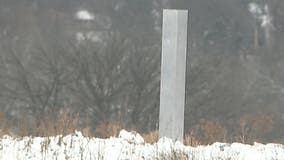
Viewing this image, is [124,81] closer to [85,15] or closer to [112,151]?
[85,15]

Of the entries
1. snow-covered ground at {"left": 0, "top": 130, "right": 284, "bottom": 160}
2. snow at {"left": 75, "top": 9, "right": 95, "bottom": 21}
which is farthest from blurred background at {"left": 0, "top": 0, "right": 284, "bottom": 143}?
snow-covered ground at {"left": 0, "top": 130, "right": 284, "bottom": 160}

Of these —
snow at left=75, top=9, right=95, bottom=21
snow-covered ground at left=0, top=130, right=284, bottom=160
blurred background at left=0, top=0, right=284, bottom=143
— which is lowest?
snow-covered ground at left=0, top=130, right=284, bottom=160

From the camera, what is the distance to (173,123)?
606cm

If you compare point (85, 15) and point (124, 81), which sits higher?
point (85, 15)

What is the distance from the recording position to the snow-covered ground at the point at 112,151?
189 inches

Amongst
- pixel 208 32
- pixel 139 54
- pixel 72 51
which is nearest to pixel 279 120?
pixel 139 54

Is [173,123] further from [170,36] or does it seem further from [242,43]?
[242,43]

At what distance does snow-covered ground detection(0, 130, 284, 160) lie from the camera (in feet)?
15.8

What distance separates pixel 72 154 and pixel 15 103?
104 ft

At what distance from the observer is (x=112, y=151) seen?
5.23 meters

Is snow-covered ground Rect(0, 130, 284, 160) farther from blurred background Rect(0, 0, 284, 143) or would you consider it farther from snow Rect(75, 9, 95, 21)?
snow Rect(75, 9, 95, 21)

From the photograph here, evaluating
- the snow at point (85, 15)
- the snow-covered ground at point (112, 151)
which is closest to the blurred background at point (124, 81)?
the snow at point (85, 15)

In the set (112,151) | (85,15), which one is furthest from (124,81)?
(112,151)

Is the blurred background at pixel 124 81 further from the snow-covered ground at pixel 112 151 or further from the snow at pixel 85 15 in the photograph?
the snow-covered ground at pixel 112 151
